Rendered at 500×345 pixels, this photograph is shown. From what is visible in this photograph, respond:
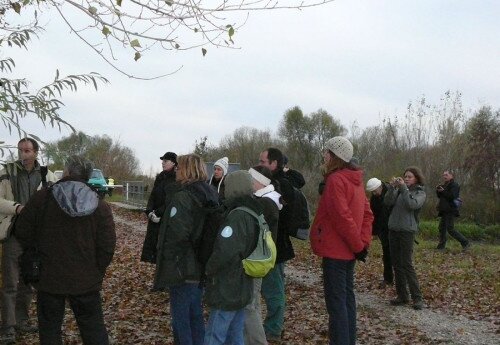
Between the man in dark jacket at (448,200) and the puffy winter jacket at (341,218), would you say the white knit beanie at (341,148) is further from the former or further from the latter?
the man in dark jacket at (448,200)

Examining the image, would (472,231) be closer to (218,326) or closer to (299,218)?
(299,218)

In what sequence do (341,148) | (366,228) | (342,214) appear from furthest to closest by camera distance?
(366,228) < (341,148) < (342,214)

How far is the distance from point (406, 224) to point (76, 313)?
506cm

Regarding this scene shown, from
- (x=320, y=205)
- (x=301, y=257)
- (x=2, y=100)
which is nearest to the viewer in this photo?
(x=2, y=100)

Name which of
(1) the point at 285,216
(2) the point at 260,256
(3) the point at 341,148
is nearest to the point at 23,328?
(1) the point at 285,216

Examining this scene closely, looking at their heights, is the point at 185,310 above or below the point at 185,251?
below

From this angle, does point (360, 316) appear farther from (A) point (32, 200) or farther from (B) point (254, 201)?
(A) point (32, 200)

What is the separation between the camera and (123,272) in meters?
12.2

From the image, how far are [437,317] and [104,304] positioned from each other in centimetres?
485

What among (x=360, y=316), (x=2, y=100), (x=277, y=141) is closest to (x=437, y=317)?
(x=360, y=316)

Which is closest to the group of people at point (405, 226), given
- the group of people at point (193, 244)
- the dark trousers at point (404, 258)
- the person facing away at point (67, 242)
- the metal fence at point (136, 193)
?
the dark trousers at point (404, 258)

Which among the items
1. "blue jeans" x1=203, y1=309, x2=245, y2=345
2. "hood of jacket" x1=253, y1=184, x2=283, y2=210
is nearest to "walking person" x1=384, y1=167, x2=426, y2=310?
"hood of jacket" x1=253, y1=184, x2=283, y2=210

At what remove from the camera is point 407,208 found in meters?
8.33

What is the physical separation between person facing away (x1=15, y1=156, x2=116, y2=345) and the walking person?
4.85 metres
